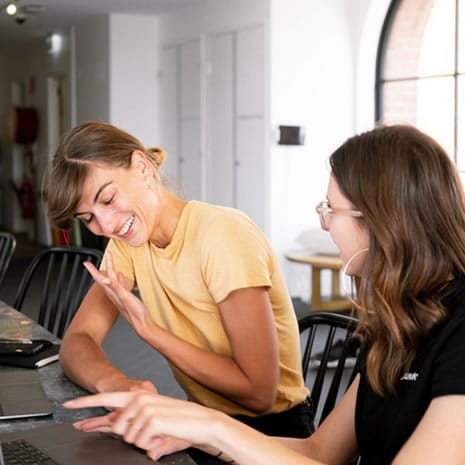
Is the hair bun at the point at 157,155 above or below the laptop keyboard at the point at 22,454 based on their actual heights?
above

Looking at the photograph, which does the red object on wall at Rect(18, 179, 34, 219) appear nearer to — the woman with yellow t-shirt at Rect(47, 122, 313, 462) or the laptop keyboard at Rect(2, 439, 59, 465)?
the woman with yellow t-shirt at Rect(47, 122, 313, 462)

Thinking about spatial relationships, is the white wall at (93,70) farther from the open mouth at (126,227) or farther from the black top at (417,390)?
the black top at (417,390)

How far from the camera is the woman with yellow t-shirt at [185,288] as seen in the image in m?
1.84

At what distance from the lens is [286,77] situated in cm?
682

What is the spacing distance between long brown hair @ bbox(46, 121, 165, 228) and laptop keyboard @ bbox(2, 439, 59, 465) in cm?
60

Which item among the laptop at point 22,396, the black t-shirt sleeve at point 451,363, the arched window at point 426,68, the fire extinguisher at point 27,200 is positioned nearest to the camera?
the black t-shirt sleeve at point 451,363

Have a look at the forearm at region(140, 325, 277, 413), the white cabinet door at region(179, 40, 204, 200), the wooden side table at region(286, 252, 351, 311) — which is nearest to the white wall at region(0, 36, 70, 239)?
the white cabinet door at region(179, 40, 204, 200)

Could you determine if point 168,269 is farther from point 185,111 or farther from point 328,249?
point 185,111

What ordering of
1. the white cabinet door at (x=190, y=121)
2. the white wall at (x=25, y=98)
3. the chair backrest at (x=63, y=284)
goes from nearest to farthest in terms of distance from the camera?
1. the chair backrest at (x=63, y=284)
2. the white cabinet door at (x=190, y=121)
3. the white wall at (x=25, y=98)

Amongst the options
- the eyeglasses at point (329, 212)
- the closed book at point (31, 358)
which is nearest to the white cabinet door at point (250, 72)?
the closed book at point (31, 358)

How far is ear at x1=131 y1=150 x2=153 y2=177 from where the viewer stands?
1.96m

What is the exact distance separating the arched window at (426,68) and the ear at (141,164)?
4.34 metres

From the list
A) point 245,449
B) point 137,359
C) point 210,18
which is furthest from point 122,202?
point 210,18

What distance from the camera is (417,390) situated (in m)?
1.31
